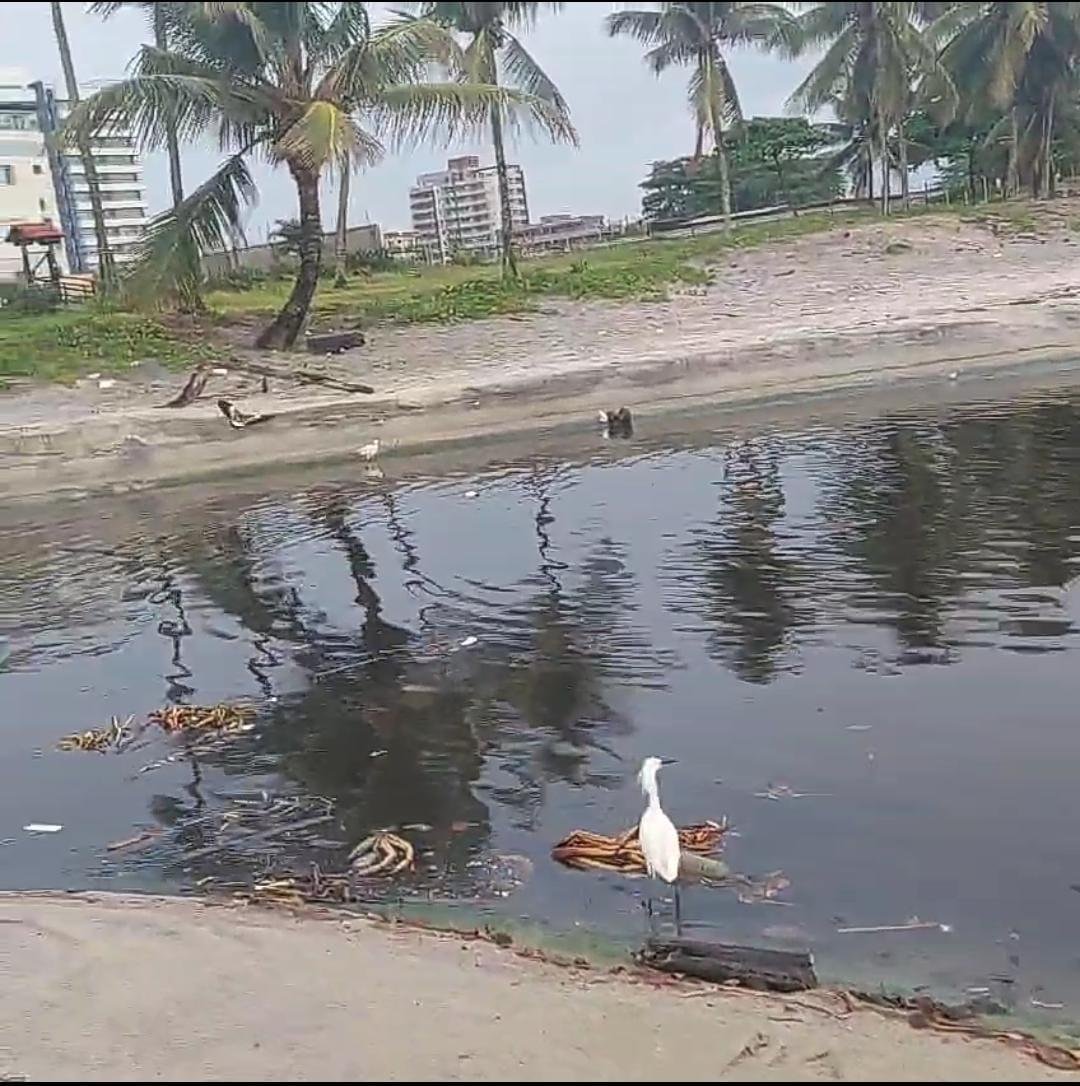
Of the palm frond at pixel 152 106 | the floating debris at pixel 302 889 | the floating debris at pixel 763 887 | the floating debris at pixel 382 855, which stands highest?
the palm frond at pixel 152 106

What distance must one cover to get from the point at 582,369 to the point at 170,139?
7.74m

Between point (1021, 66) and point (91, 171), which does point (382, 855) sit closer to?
point (91, 171)

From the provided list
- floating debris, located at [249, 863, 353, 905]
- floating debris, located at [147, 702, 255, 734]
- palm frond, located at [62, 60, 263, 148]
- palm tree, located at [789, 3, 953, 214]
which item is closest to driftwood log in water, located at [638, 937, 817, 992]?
floating debris, located at [249, 863, 353, 905]

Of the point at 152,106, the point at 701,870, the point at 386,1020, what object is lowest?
the point at 701,870

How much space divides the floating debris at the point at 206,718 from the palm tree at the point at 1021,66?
32.2m

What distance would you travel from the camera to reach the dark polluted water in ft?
21.9

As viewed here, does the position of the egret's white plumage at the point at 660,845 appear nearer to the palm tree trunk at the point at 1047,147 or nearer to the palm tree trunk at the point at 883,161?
the palm tree trunk at the point at 883,161

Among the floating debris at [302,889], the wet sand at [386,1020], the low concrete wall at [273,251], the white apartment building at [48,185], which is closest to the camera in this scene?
the wet sand at [386,1020]

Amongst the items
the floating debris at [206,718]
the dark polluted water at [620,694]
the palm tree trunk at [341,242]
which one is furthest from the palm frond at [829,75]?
the floating debris at [206,718]

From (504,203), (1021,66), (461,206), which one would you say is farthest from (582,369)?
(461,206)

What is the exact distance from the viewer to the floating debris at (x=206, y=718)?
973cm

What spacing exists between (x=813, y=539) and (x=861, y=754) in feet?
17.9

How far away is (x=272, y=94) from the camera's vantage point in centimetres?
2427

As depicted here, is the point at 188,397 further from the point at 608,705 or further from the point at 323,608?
the point at 608,705
